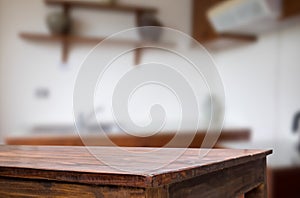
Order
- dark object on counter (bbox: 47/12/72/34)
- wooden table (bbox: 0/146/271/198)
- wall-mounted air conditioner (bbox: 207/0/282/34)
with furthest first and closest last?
dark object on counter (bbox: 47/12/72/34) → wall-mounted air conditioner (bbox: 207/0/282/34) → wooden table (bbox: 0/146/271/198)

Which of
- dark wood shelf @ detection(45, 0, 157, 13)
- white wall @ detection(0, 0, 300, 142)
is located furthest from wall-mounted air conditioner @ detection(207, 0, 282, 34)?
dark wood shelf @ detection(45, 0, 157, 13)

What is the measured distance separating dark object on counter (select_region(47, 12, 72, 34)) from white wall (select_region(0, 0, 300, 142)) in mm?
157

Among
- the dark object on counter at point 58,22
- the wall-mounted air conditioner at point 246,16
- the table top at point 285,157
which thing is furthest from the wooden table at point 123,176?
the dark object on counter at point 58,22

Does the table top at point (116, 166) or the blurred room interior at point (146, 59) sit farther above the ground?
the blurred room interior at point (146, 59)

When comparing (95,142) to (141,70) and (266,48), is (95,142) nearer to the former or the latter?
(141,70)

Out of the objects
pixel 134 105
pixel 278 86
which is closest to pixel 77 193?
pixel 134 105

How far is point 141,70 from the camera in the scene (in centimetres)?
64

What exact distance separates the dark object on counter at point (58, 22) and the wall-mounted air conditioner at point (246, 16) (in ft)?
4.30

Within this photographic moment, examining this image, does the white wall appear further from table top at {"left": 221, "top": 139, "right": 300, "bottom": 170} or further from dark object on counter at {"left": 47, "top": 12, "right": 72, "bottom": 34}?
table top at {"left": 221, "top": 139, "right": 300, "bottom": 170}

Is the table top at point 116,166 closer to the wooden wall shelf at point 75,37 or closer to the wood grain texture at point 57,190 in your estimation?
the wood grain texture at point 57,190

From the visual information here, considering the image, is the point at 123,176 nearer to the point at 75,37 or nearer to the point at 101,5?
the point at 75,37

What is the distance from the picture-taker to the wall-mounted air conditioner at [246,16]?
2.28 metres

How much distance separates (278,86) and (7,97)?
2.31m

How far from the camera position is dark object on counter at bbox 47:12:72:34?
10.9 feet
